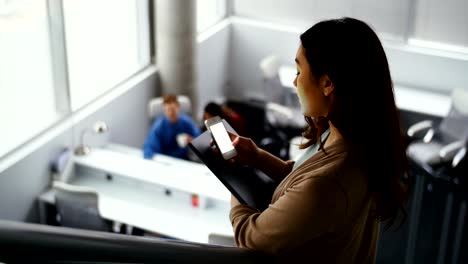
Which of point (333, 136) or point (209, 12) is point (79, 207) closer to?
point (333, 136)

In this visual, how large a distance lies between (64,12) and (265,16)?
11.1 ft

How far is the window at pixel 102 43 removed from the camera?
6434 millimetres

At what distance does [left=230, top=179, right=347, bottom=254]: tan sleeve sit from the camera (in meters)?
1.43

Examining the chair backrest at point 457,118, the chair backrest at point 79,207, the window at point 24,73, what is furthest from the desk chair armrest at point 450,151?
the window at point 24,73

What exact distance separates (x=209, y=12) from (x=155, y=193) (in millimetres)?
3413

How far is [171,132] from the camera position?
6738mm

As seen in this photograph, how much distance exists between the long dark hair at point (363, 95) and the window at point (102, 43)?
5.00m

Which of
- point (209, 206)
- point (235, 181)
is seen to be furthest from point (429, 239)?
point (235, 181)

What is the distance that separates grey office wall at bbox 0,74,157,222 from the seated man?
53 cm

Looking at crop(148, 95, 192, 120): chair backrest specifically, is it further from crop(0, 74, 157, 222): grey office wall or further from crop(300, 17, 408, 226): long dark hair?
crop(300, 17, 408, 226): long dark hair

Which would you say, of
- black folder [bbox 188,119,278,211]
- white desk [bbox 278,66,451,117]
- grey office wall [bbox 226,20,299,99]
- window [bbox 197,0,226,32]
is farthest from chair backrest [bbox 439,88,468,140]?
black folder [bbox 188,119,278,211]

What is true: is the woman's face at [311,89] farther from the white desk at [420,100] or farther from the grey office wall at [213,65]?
the grey office wall at [213,65]

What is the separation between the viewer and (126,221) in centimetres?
568

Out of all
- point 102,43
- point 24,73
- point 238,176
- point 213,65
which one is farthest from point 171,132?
point 238,176
